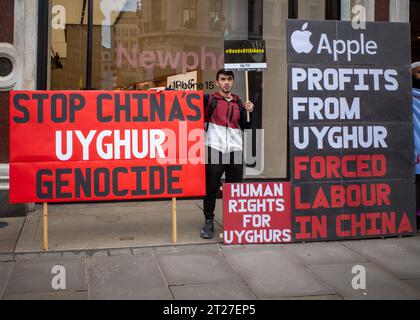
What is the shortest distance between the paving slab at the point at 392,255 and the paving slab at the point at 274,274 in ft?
2.80

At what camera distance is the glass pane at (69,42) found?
7805 mm

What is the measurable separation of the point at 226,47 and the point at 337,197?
222 centimetres

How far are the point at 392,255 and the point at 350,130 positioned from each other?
60.2 inches

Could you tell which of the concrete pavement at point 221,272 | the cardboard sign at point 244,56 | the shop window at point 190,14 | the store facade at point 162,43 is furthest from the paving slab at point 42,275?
the shop window at point 190,14

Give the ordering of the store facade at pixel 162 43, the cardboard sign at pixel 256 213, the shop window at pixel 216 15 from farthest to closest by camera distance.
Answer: the shop window at pixel 216 15
the store facade at pixel 162 43
the cardboard sign at pixel 256 213

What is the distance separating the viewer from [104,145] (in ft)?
17.7

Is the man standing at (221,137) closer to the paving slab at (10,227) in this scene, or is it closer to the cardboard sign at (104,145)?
the cardboard sign at (104,145)

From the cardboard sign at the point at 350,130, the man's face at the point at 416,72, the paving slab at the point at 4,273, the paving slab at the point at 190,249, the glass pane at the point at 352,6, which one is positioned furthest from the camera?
the glass pane at the point at 352,6

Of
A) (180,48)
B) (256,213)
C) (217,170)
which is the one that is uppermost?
(180,48)

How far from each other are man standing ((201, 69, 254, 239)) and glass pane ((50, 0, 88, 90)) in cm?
317

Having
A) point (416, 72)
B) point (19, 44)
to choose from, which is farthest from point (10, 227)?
point (416, 72)

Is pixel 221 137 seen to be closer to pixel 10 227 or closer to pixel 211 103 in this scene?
pixel 211 103

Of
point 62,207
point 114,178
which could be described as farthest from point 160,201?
point 114,178

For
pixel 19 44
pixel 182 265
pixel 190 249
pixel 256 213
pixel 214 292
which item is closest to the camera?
pixel 214 292
